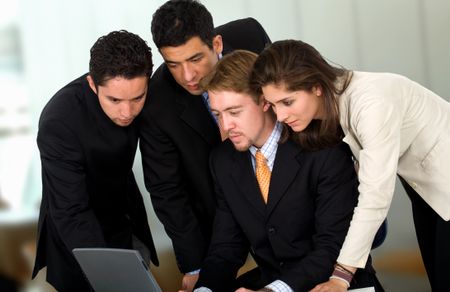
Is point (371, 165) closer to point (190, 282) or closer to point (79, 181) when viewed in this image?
point (190, 282)

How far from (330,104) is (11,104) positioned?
2.25 metres

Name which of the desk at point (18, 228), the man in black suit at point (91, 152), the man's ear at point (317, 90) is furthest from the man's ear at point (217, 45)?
the desk at point (18, 228)

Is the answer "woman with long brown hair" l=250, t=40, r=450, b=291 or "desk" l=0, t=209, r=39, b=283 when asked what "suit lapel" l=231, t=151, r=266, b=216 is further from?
"desk" l=0, t=209, r=39, b=283

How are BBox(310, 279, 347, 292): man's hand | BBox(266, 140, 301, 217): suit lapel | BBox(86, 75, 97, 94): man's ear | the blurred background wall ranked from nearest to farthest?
BBox(310, 279, 347, 292): man's hand → BBox(266, 140, 301, 217): suit lapel → BBox(86, 75, 97, 94): man's ear → the blurred background wall

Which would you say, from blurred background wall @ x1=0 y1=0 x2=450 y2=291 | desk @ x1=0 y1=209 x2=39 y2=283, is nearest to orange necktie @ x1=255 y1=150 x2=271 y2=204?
blurred background wall @ x1=0 y1=0 x2=450 y2=291

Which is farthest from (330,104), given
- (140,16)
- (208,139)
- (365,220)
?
(140,16)

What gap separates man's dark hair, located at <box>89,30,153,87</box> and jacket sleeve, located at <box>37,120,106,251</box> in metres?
0.22

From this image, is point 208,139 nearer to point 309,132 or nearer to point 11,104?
point 309,132

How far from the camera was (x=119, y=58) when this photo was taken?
7.38 ft

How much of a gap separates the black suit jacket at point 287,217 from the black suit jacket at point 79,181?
0.37 meters

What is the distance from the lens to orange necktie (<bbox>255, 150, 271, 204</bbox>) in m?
2.34

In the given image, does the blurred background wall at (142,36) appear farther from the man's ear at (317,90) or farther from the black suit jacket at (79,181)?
the man's ear at (317,90)

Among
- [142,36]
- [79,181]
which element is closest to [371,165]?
[79,181]

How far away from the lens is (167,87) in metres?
2.56
